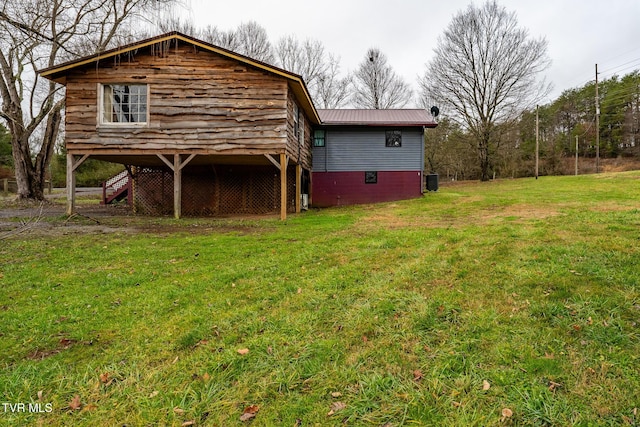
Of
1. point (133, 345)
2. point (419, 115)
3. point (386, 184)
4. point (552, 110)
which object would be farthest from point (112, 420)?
point (552, 110)

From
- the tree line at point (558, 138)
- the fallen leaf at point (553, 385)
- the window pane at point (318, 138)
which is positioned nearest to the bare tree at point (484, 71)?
the tree line at point (558, 138)

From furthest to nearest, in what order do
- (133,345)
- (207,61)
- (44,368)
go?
(207,61), (133,345), (44,368)

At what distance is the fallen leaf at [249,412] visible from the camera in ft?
6.82

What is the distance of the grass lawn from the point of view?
214 cm

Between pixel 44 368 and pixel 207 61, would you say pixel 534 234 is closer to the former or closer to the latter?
pixel 44 368

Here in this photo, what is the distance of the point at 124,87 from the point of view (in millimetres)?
10797

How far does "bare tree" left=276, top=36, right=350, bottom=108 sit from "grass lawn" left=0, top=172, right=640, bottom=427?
2887cm

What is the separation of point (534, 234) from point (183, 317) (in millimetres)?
5900

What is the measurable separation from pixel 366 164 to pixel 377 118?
8.04ft

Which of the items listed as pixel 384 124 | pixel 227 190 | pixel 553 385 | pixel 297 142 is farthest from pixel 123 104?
pixel 553 385

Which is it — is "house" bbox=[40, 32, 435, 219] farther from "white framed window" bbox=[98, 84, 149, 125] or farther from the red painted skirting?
the red painted skirting

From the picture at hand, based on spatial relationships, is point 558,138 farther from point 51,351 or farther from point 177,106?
point 51,351

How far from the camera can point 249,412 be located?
6.98 ft

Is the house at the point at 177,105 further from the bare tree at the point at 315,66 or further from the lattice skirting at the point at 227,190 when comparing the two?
the bare tree at the point at 315,66
